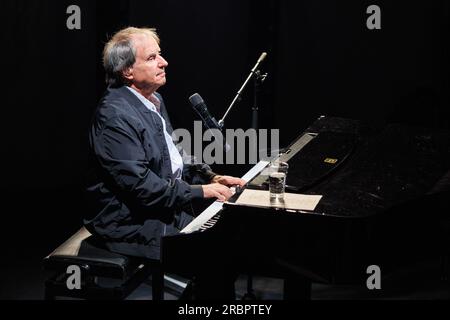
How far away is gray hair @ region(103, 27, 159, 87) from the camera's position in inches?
130

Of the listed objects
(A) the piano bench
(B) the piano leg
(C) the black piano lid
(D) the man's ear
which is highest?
(D) the man's ear

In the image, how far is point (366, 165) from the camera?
3287 mm

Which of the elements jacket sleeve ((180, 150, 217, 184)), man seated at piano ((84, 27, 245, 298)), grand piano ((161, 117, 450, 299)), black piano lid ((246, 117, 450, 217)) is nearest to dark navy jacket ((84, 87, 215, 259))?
man seated at piano ((84, 27, 245, 298))

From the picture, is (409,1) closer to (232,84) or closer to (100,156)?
(232,84)

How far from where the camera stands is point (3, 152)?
6148mm

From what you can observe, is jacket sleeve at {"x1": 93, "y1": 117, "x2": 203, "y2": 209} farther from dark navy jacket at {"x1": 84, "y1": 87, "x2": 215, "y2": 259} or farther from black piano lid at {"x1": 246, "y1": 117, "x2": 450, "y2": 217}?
black piano lid at {"x1": 246, "y1": 117, "x2": 450, "y2": 217}

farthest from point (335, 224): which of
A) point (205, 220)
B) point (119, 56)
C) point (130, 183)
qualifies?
point (119, 56)

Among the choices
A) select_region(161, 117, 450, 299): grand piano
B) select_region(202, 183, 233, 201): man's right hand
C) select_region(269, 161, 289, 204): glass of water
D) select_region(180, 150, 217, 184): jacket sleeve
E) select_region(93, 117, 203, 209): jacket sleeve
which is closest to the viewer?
select_region(161, 117, 450, 299): grand piano

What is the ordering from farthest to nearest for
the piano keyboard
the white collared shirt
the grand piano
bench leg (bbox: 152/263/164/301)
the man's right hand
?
the white collared shirt < bench leg (bbox: 152/263/164/301) < the man's right hand < the piano keyboard < the grand piano

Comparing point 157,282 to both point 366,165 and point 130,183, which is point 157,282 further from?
point 366,165

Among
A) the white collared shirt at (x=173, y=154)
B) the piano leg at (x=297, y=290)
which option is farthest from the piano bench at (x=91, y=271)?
the piano leg at (x=297, y=290)

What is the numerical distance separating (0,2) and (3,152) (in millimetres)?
1322

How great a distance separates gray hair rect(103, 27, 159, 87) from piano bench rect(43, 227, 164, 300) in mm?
824

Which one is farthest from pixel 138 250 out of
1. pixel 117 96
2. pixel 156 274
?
pixel 117 96
